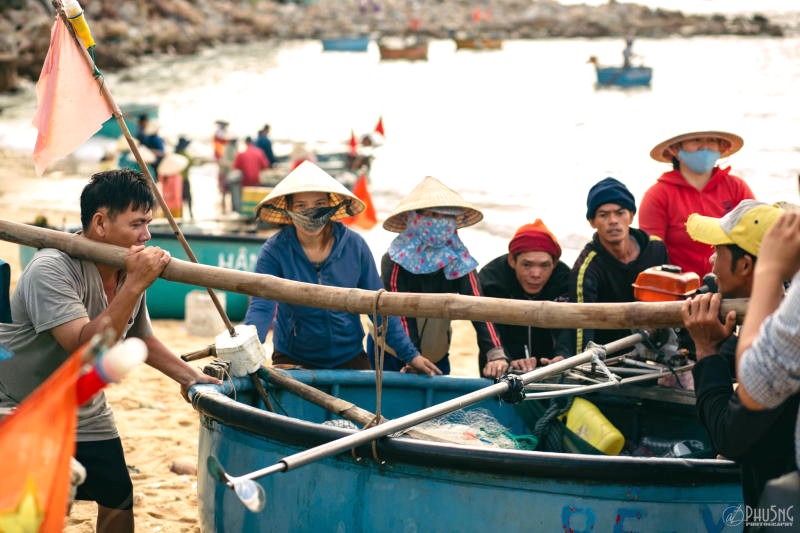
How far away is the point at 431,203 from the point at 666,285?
1700 millimetres

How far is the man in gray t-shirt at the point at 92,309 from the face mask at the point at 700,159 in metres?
3.52

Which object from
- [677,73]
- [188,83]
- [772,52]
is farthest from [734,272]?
[772,52]

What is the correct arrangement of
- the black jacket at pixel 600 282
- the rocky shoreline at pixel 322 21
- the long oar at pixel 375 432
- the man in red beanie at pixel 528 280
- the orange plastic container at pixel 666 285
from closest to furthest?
the long oar at pixel 375 432
the orange plastic container at pixel 666 285
the black jacket at pixel 600 282
the man in red beanie at pixel 528 280
the rocky shoreline at pixel 322 21

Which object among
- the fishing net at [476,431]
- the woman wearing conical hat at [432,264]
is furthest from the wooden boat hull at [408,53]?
the fishing net at [476,431]

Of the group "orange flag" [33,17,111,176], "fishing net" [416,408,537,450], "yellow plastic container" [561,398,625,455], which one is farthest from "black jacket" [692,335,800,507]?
"orange flag" [33,17,111,176]

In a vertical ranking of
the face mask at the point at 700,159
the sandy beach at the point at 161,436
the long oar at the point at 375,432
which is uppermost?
the face mask at the point at 700,159

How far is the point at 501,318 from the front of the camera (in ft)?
11.5

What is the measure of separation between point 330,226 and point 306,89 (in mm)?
51975

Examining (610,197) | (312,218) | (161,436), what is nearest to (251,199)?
(161,436)

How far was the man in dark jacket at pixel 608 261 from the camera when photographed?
4.97 metres

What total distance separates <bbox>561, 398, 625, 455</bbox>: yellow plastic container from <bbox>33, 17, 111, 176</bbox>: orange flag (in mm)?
2519

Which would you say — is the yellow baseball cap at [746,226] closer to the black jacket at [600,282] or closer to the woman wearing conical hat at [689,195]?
the black jacket at [600,282]

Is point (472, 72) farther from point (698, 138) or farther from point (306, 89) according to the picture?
point (698, 138)

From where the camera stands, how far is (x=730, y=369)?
3.22 m
